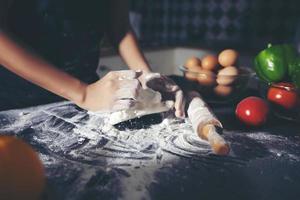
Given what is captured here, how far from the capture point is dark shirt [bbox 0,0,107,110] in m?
1.01

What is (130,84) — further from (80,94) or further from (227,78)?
(227,78)

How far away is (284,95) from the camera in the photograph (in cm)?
86

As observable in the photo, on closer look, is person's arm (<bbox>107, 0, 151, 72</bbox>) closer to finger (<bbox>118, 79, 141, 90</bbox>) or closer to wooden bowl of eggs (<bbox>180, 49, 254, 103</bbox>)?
wooden bowl of eggs (<bbox>180, 49, 254, 103</bbox>)

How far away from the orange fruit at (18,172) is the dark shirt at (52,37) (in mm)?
539

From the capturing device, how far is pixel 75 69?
3.68 feet

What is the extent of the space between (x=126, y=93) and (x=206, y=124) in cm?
19

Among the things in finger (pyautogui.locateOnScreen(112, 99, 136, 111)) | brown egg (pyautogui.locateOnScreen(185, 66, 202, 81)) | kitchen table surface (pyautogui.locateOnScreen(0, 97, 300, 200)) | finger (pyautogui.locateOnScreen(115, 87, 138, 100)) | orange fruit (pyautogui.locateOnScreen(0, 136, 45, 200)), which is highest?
brown egg (pyautogui.locateOnScreen(185, 66, 202, 81))

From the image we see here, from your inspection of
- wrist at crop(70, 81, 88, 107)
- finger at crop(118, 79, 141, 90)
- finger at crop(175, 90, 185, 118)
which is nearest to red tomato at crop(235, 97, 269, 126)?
finger at crop(175, 90, 185, 118)

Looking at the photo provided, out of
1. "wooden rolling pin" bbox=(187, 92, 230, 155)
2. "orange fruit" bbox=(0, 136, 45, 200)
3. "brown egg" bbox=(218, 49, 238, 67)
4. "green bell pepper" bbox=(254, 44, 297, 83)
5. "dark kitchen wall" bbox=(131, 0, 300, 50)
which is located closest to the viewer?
"orange fruit" bbox=(0, 136, 45, 200)

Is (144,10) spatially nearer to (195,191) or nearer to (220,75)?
(220,75)

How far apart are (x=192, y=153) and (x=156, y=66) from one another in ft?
4.83

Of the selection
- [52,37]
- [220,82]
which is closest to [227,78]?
[220,82]

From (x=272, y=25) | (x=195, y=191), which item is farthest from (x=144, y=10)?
(x=195, y=191)

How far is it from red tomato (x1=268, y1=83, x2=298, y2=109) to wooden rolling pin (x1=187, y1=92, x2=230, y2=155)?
0.61 feet
